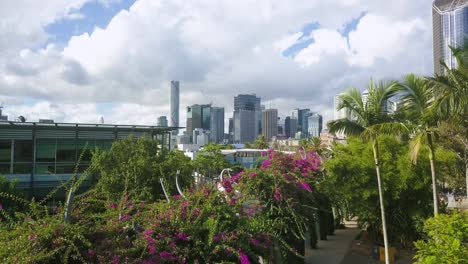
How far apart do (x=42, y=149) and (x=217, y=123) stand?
173 meters

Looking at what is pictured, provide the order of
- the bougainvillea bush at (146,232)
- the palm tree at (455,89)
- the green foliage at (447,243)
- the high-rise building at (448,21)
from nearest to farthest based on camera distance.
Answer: the bougainvillea bush at (146,232)
the green foliage at (447,243)
the palm tree at (455,89)
the high-rise building at (448,21)

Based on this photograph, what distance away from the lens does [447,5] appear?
1641 centimetres

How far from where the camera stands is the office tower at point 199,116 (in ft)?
601

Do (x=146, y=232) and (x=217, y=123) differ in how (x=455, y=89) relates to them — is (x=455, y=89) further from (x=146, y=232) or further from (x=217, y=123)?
(x=217, y=123)

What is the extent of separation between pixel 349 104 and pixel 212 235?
9.52 meters

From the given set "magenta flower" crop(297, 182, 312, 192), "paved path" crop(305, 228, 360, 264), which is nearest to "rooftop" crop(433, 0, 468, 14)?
"magenta flower" crop(297, 182, 312, 192)

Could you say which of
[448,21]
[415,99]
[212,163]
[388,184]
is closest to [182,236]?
[388,184]

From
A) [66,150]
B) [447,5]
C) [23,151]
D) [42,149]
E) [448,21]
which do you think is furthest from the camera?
[66,150]

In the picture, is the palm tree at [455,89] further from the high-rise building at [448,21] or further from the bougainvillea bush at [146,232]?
the high-rise building at [448,21]

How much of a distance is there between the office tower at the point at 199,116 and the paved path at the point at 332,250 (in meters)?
166

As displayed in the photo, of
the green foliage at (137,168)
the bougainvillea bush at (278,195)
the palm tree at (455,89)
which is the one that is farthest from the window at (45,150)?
the palm tree at (455,89)

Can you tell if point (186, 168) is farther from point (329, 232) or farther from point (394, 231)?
point (394, 231)

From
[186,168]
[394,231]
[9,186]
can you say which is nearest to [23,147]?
[9,186]

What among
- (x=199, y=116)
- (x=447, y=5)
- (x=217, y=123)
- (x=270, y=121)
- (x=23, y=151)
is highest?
(x=199, y=116)
